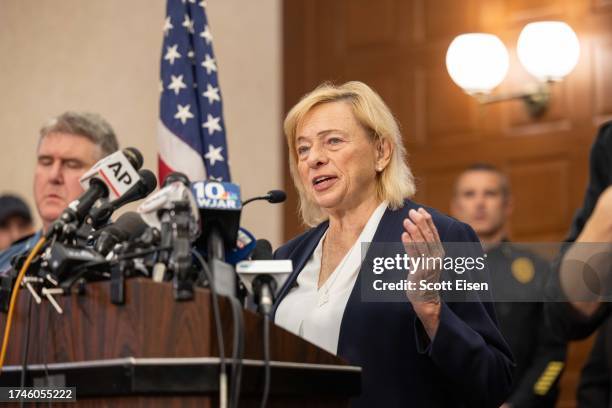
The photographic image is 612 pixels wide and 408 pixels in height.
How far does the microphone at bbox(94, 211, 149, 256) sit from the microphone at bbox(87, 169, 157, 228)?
4cm

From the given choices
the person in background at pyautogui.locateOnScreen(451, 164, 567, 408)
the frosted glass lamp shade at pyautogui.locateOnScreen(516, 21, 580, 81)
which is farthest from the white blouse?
the frosted glass lamp shade at pyautogui.locateOnScreen(516, 21, 580, 81)

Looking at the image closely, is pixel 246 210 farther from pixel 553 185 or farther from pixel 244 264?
pixel 244 264

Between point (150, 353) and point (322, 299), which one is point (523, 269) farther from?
point (150, 353)

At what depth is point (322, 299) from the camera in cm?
334

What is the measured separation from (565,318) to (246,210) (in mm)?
6010

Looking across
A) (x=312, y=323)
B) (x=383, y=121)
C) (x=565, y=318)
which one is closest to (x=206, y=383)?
(x=565, y=318)

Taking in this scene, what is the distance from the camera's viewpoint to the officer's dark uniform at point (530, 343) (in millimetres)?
5355

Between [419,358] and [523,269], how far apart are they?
260 cm

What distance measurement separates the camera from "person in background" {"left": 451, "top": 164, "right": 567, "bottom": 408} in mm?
5367

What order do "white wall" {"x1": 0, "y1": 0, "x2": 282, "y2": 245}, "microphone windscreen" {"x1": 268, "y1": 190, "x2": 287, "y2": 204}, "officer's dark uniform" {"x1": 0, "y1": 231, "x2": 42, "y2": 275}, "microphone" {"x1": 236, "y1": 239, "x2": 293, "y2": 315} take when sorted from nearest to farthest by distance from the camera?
"microphone" {"x1": 236, "y1": 239, "x2": 293, "y2": 315}, "microphone windscreen" {"x1": 268, "y1": 190, "x2": 287, "y2": 204}, "officer's dark uniform" {"x1": 0, "y1": 231, "x2": 42, "y2": 275}, "white wall" {"x1": 0, "y1": 0, "x2": 282, "y2": 245}

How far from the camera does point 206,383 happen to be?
7.17 feet

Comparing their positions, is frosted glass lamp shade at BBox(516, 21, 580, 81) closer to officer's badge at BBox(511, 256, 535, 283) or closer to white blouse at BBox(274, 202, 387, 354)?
officer's badge at BBox(511, 256, 535, 283)

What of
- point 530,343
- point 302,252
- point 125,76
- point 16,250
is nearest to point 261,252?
point 302,252

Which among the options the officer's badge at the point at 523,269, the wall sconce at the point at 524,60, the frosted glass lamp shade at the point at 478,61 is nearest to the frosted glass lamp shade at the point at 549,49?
the wall sconce at the point at 524,60
